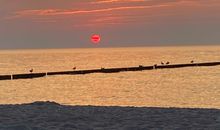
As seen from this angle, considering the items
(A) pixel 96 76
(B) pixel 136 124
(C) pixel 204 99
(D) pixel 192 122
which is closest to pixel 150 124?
(B) pixel 136 124

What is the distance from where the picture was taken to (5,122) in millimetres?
11250

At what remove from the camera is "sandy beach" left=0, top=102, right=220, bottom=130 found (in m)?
10.6

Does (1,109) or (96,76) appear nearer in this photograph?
(1,109)

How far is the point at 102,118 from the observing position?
11.9m

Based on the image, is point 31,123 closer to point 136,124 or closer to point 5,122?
point 5,122

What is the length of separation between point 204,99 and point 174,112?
23042mm

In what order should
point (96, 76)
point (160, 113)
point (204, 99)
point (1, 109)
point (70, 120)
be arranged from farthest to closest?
point (96, 76) → point (204, 99) → point (1, 109) → point (160, 113) → point (70, 120)

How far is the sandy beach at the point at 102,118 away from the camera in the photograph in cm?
1063

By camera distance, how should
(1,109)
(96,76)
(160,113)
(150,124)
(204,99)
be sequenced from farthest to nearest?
(96,76)
(204,99)
(1,109)
(160,113)
(150,124)

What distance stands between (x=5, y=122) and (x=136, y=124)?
3.21 m


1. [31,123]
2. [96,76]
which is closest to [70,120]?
[31,123]

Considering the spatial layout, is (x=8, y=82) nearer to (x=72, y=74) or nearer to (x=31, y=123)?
(x=72, y=74)

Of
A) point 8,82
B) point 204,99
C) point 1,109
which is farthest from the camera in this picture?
point 8,82

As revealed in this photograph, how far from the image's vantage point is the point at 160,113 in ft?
41.5
